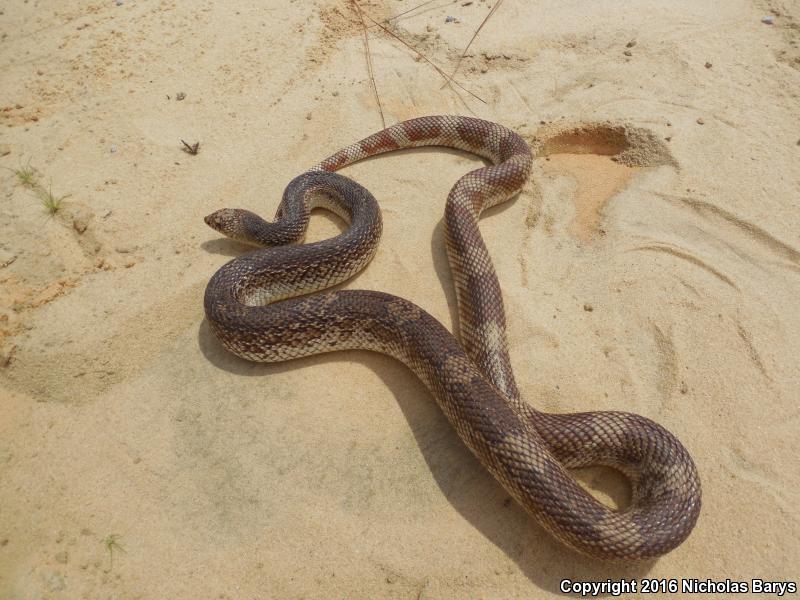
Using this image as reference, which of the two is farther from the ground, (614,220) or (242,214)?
(242,214)

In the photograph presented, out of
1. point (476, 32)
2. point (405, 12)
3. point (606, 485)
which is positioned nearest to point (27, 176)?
point (405, 12)

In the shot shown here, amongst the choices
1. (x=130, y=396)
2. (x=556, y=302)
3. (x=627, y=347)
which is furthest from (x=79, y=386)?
(x=627, y=347)

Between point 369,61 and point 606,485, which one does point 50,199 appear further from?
point 606,485

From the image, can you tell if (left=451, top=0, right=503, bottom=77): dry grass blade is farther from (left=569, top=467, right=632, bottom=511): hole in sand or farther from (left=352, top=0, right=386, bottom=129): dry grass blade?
(left=569, top=467, right=632, bottom=511): hole in sand

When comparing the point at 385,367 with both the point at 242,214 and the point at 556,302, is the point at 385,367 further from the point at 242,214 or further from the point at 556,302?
the point at 242,214

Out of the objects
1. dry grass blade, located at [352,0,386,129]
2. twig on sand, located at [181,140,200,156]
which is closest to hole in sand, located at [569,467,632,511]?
dry grass blade, located at [352,0,386,129]
